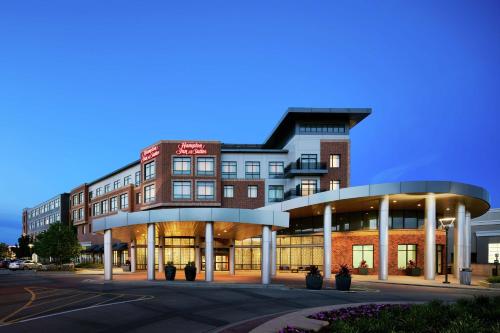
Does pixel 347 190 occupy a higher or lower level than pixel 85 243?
higher

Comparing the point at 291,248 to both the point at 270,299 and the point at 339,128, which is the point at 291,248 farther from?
the point at 270,299

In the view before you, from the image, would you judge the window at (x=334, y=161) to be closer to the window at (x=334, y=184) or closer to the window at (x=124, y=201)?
the window at (x=334, y=184)

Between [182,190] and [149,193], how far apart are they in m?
6.39

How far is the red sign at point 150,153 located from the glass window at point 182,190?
5.52 m

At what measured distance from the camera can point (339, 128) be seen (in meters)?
65.8

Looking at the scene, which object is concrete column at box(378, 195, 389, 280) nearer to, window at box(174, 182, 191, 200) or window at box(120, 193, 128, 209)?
window at box(174, 182, 191, 200)

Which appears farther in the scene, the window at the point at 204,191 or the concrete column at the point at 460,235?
the window at the point at 204,191

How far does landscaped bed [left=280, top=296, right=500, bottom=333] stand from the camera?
1077cm

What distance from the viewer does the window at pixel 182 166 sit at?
217ft

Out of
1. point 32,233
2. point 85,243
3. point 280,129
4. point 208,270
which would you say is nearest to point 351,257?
point 208,270

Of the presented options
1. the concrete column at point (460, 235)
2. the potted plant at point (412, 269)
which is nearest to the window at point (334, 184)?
the potted plant at point (412, 269)

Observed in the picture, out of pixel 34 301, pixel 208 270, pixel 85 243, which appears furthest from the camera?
pixel 85 243

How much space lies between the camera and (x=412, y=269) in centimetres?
4531

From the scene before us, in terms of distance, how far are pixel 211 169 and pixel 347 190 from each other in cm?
3098
